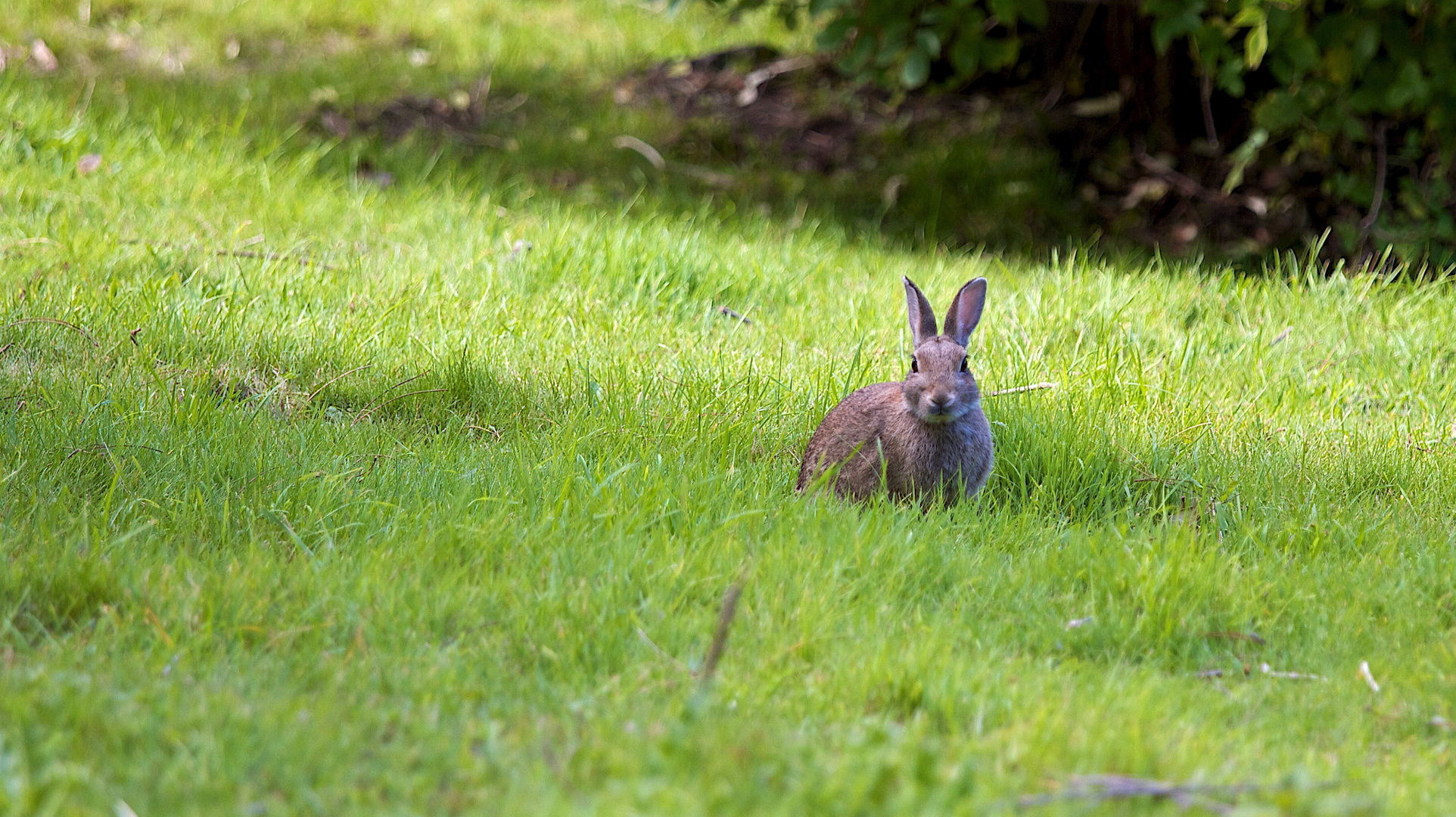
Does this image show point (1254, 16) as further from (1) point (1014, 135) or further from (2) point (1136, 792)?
(2) point (1136, 792)

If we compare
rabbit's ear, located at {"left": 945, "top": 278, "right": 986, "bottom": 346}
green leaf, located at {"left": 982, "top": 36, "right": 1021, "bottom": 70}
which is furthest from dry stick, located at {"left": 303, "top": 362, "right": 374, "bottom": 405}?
green leaf, located at {"left": 982, "top": 36, "right": 1021, "bottom": 70}

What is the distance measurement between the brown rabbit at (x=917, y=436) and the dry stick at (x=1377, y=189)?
3.88 m

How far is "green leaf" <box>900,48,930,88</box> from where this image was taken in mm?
6684

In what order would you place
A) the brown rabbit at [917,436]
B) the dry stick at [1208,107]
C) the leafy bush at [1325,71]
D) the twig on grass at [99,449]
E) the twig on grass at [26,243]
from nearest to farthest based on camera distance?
the twig on grass at [99,449] < the brown rabbit at [917,436] < the twig on grass at [26,243] < the leafy bush at [1325,71] < the dry stick at [1208,107]

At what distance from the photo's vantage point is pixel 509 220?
665 cm

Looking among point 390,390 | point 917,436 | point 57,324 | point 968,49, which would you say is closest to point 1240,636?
point 917,436

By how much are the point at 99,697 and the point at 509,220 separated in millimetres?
4476

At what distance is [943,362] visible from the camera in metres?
3.98

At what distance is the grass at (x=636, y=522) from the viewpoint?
242 centimetres

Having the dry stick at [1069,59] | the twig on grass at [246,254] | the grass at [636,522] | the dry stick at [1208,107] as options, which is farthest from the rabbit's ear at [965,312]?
the dry stick at [1069,59]

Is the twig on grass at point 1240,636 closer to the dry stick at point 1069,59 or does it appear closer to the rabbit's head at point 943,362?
the rabbit's head at point 943,362

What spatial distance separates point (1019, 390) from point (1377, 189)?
11.9 feet

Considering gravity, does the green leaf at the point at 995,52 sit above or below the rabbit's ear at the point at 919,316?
above

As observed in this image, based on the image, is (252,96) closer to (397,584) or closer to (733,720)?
(397,584)
